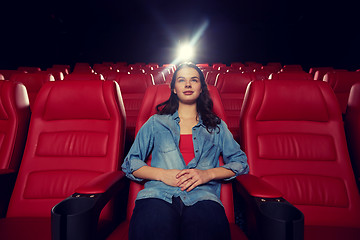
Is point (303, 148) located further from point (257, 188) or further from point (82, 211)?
point (82, 211)

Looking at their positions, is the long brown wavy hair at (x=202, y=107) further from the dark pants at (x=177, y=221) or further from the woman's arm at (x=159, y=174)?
the dark pants at (x=177, y=221)

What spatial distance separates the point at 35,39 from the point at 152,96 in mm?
9282

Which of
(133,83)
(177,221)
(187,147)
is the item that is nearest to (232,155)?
(187,147)

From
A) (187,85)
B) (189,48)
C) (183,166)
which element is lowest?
(183,166)

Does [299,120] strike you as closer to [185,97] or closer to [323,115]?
[323,115]

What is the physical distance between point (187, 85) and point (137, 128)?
0.40 m

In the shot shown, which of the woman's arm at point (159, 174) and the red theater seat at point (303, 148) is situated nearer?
the woman's arm at point (159, 174)

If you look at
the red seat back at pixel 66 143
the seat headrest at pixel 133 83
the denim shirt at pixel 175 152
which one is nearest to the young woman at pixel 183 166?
the denim shirt at pixel 175 152

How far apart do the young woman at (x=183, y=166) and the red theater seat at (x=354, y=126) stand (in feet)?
2.65

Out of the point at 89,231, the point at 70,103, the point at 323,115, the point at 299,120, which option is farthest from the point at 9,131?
the point at 323,115

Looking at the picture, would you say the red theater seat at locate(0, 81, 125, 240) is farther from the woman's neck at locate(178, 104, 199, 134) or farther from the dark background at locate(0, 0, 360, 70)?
the dark background at locate(0, 0, 360, 70)

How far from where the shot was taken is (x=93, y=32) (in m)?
15.1

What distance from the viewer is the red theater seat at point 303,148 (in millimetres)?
1396

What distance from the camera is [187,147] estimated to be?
1.44 meters
